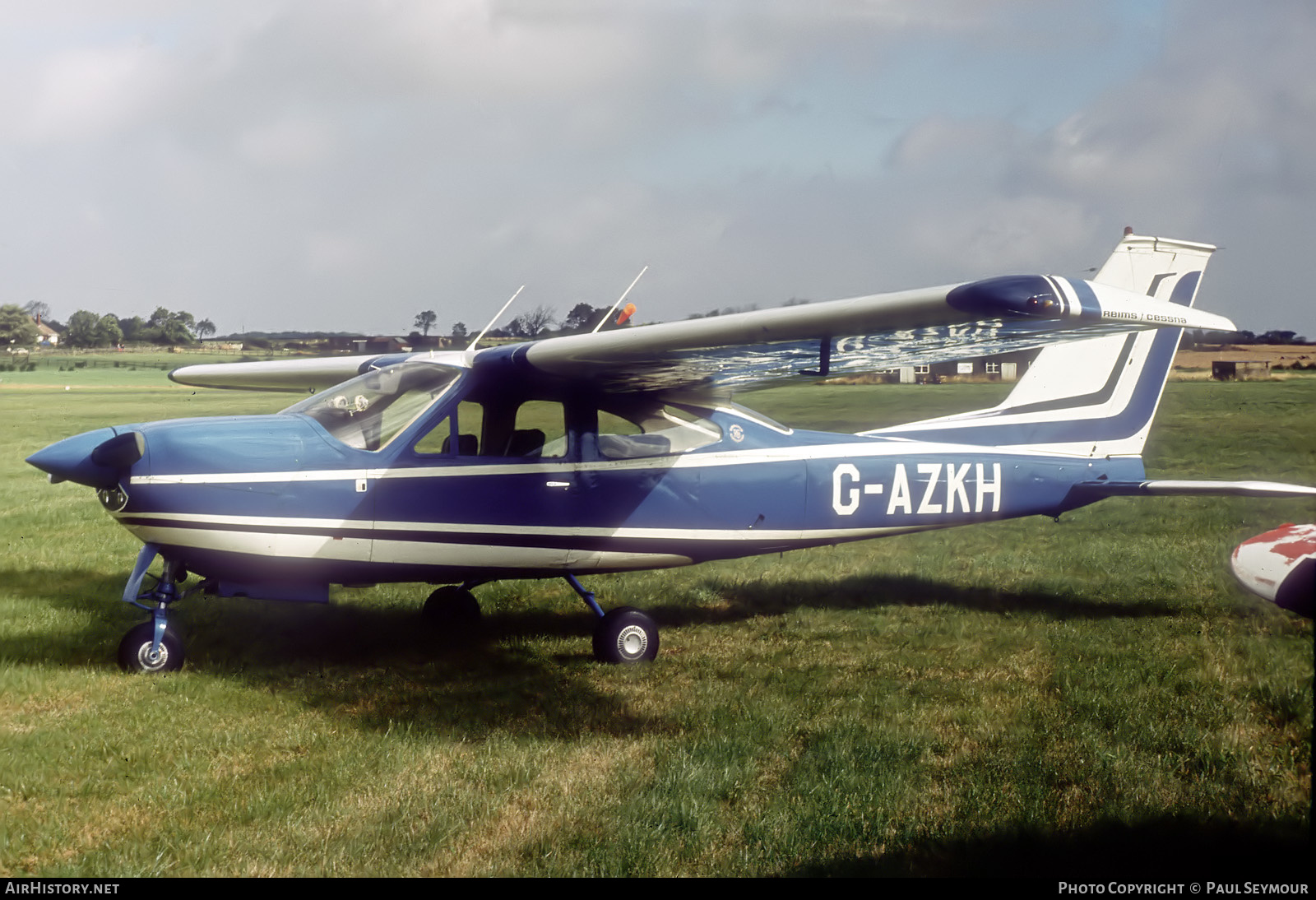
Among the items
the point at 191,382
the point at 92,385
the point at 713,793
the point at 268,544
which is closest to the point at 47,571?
the point at 191,382

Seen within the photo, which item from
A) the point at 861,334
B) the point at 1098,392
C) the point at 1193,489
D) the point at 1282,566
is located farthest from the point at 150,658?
the point at 1098,392

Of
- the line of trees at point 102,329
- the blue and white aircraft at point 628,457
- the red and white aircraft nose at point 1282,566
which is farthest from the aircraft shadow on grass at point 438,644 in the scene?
the line of trees at point 102,329

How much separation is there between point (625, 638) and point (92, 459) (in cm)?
341

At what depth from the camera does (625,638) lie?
6492 millimetres

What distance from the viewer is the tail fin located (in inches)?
303

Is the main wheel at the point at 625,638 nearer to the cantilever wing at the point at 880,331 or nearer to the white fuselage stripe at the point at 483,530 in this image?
the white fuselage stripe at the point at 483,530

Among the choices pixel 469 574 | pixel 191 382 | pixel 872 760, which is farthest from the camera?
pixel 191 382

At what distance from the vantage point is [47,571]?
29.1 ft

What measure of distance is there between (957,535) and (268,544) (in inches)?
359

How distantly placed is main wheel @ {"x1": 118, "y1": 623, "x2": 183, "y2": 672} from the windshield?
1.61 metres

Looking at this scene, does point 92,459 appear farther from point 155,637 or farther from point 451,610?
point 451,610

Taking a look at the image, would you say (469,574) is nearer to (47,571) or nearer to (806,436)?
(806,436)

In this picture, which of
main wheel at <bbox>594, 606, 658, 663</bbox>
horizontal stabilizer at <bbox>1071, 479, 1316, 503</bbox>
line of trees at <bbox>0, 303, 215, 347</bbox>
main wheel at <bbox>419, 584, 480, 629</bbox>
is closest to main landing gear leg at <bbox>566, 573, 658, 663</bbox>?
main wheel at <bbox>594, 606, 658, 663</bbox>

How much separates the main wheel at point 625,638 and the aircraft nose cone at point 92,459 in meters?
3.07
